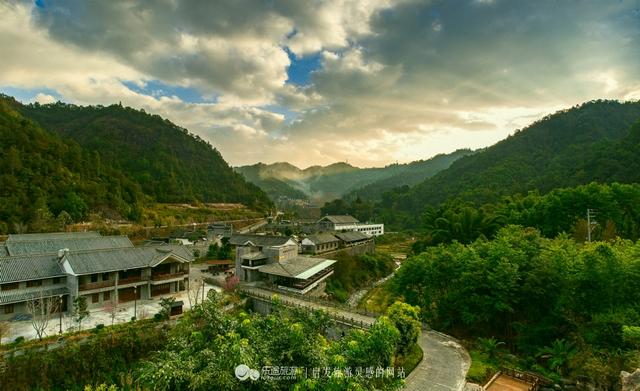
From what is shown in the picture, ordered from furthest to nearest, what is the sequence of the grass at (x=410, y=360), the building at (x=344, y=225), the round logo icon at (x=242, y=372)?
1. the building at (x=344, y=225)
2. the grass at (x=410, y=360)
3. the round logo icon at (x=242, y=372)

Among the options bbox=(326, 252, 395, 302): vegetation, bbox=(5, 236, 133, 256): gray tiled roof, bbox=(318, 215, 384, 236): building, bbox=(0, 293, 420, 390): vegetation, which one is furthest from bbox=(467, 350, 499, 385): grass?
bbox=(318, 215, 384, 236): building

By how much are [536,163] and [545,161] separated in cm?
251

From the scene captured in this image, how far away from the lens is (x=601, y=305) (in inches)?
736

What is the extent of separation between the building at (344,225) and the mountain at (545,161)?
18327mm

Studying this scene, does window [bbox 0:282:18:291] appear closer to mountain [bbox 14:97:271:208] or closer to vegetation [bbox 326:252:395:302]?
vegetation [bbox 326:252:395:302]

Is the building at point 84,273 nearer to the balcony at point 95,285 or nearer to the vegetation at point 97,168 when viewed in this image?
the balcony at point 95,285

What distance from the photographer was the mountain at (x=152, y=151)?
9481 cm

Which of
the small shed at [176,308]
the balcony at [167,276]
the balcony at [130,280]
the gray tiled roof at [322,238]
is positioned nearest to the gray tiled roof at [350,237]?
the gray tiled roof at [322,238]

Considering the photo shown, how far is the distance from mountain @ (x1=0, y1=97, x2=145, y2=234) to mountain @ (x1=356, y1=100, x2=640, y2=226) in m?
79.4

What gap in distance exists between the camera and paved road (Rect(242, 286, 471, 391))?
16750 mm

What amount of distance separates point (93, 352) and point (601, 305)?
31.3 m

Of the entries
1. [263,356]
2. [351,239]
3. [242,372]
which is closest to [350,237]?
[351,239]

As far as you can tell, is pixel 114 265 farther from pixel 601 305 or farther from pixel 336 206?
pixel 336 206

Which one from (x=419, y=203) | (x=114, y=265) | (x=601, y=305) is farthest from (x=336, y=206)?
(x=601, y=305)
